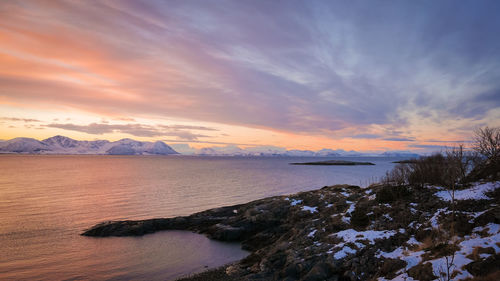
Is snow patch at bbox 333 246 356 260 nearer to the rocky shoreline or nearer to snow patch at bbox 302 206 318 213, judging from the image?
the rocky shoreline

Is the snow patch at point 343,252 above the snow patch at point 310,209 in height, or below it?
above

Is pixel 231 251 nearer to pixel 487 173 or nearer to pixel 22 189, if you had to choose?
pixel 487 173

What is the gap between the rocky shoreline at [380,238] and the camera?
506 inches

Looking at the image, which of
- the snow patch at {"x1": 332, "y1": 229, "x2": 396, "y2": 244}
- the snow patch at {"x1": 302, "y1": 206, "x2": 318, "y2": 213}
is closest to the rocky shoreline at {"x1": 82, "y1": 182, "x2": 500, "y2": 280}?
the snow patch at {"x1": 332, "y1": 229, "x2": 396, "y2": 244}

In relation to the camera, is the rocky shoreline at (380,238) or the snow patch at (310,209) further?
the snow patch at (310,209)

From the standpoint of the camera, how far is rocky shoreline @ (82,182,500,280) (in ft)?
42.1

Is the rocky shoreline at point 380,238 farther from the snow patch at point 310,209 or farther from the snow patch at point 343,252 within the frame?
the snow patch at point 310,209

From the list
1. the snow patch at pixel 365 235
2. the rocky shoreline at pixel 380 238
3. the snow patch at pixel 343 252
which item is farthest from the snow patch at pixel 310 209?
the snow patch at pixel 343 252

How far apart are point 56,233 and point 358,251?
37.6m

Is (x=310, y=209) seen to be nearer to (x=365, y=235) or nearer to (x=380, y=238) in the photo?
(x=365, y=235)

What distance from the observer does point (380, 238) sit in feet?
58.7

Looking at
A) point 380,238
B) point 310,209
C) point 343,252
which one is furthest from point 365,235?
point 310,209

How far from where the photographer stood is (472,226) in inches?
614

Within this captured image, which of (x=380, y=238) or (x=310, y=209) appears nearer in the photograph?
(x=380, y=238)
